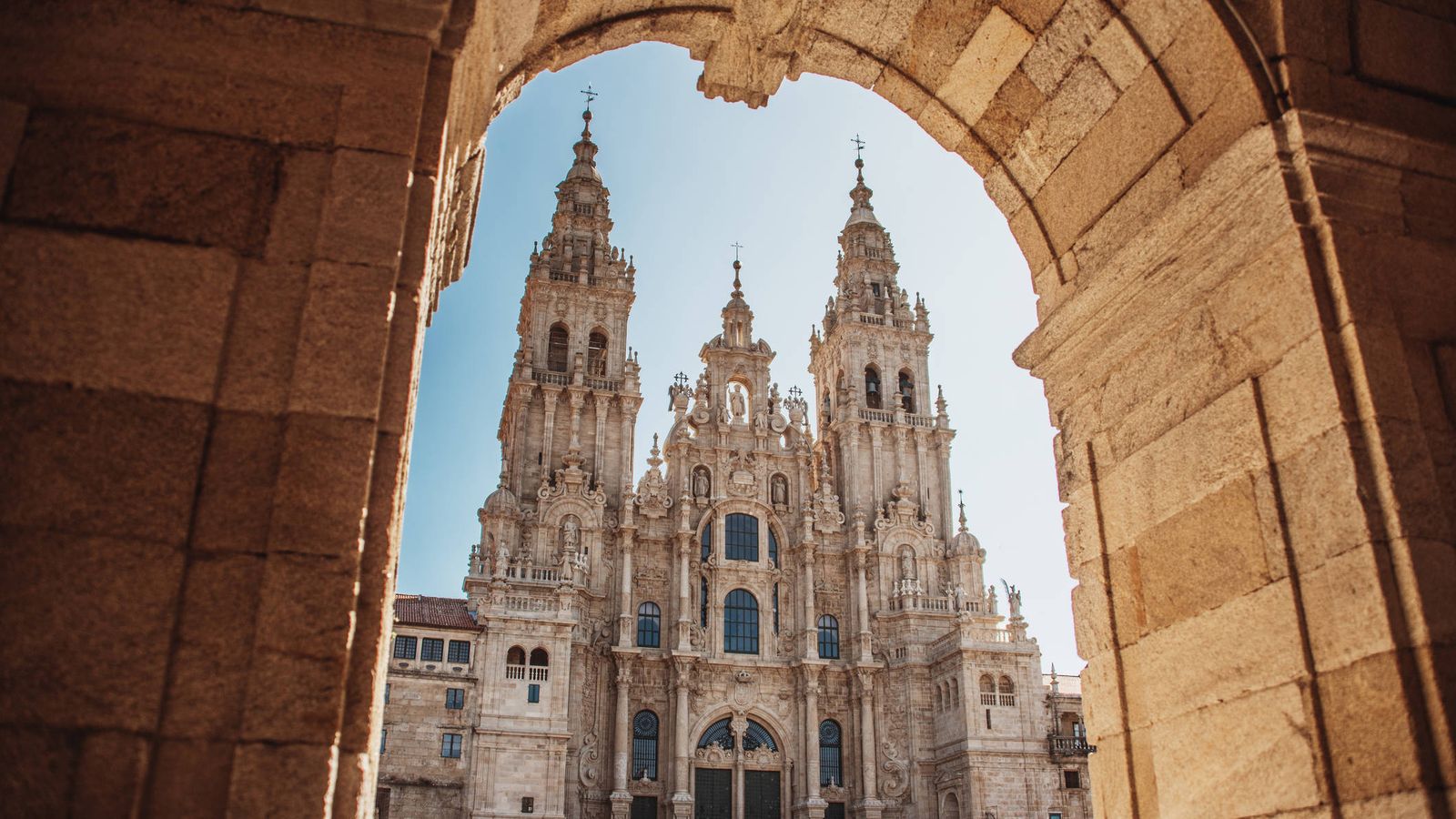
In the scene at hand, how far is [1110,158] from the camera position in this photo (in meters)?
5.19

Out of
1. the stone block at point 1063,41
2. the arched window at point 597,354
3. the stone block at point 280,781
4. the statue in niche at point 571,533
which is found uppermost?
the arched window at point 597,354

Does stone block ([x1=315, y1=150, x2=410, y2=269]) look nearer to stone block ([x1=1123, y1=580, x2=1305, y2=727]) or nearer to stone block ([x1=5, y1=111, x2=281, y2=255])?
stone block ([x1=5, y1=111, x2=281, y2=255])

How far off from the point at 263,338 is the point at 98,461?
1.78 feet

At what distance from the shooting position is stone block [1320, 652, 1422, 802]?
350 centimetres

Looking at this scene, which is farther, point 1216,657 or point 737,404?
point 737,404

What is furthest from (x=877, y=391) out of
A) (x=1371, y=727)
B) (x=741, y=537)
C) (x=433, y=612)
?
(x=1371, y=727)

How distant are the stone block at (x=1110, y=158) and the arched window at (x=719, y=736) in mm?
27454

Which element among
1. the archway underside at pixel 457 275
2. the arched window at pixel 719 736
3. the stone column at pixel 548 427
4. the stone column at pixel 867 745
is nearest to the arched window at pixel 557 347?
the stone column at pixel 548 427

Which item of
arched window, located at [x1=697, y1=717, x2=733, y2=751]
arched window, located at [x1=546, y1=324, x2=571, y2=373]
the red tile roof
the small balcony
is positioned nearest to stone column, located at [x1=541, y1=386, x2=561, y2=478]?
arched window, located at [x1=546, y1=324, x2=571, y2=373]

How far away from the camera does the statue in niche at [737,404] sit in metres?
37.0

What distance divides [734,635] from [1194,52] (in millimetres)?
29425

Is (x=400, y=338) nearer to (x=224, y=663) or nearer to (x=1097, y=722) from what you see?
(x=224, y=663)

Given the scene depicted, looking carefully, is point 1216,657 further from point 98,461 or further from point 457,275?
point 98,461

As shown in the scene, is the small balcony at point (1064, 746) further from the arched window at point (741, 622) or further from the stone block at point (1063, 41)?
the stone block at point (1063, 41)
